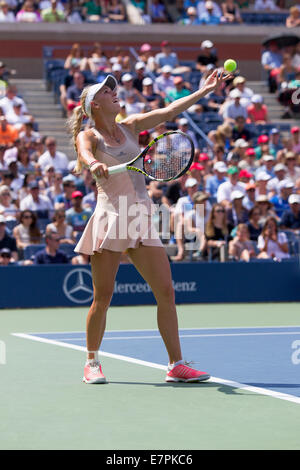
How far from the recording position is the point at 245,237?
1407 cm

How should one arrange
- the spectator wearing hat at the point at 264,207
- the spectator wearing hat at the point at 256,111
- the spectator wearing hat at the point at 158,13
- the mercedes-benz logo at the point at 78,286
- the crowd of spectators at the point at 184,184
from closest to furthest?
the mercedes-benz logo at the point at 78,286 → the crowd of spectators at the point at 184,184 → the spectator wearing hat at the point at 264,207 → the spectator wearing hat at the point at 256,111 → the spectator wearing hat at the point at 158,13

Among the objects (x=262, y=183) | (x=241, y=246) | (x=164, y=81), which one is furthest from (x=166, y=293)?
(x=164, y=81)

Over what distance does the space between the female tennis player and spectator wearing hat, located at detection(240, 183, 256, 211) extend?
868cm

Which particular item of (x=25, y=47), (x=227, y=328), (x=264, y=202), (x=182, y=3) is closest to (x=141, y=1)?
(x=182, y=3)

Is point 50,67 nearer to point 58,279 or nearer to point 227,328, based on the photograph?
point 58,279

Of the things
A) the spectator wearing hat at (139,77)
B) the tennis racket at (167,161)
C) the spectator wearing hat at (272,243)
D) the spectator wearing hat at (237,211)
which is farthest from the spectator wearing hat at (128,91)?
the tennis racket at (167,161)

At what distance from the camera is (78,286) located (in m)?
13.5

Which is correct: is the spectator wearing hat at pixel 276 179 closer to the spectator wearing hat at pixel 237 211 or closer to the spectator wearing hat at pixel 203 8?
the spectator wearing hat at pixel 237 211

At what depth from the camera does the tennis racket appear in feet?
20.9

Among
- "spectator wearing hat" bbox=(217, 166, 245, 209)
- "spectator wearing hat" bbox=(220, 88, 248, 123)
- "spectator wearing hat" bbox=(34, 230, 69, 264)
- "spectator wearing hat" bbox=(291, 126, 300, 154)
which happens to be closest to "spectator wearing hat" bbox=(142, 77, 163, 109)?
"spectator wearing hat" bbox=(220, 88, 248, 123)

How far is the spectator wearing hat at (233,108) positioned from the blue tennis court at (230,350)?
364 inches

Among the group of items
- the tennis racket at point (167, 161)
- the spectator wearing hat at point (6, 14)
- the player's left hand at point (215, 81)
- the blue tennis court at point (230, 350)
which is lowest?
the blue tennis court at point (230, 350)

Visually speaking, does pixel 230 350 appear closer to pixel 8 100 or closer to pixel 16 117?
pixel 16 117

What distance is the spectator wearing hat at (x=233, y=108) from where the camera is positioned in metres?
18.8
